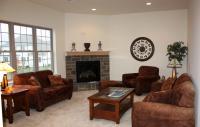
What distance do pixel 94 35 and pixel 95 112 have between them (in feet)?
12.6

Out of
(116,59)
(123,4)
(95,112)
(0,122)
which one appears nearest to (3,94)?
(95,112)

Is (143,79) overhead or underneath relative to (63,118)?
overhead

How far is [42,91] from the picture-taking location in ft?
15.3

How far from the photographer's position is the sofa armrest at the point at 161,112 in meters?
2.75

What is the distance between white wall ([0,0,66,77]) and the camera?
15.6ft

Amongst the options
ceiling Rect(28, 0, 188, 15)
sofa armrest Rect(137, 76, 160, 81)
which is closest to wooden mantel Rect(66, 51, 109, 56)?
ceiling Rect(28, 0, 188, 15)

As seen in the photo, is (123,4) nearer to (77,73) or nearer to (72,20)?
(72,20)

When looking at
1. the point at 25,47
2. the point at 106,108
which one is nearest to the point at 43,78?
the point at 25,47

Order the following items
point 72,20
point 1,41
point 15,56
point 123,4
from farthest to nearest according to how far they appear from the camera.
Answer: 1. point 72,20
2. point 123,4
3. point 15,56
4. point 1,41

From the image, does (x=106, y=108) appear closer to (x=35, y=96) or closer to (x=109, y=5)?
(x=35, y=96)

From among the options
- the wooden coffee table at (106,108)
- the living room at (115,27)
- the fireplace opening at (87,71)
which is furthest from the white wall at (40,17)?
the wooden coffee table at (106,108)

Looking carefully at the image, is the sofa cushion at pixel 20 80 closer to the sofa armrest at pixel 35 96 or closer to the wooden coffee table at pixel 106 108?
the sofa armrest at pixel 35 96

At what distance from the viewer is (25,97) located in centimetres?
429

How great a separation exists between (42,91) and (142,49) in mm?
3887
